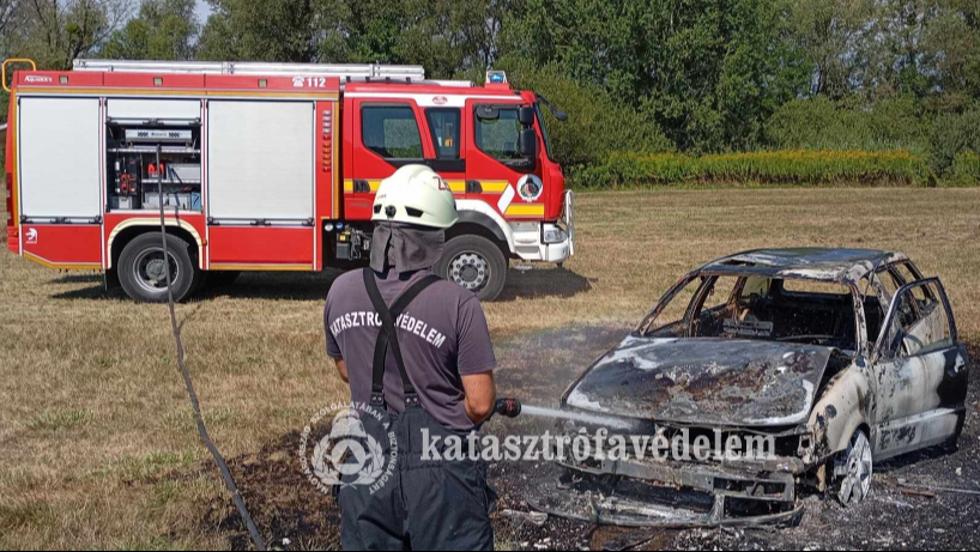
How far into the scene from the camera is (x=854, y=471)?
5.90m

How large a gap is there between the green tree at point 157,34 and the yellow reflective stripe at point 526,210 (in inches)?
1946

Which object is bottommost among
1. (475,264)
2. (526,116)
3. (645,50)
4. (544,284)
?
(544,284)

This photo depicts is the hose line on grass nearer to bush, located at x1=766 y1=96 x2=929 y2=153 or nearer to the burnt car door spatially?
the burnt car door

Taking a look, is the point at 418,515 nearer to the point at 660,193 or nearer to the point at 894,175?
the point at 660,193

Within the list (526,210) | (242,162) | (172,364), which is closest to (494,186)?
(526,210)

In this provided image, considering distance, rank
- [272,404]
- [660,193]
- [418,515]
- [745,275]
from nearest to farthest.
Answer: [418,515] < [745,275] < [272,404] < [660,193]

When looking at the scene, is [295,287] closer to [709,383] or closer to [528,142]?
[528,142]

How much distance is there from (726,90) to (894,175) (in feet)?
56.8

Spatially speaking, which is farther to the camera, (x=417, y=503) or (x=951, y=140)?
(x=951, y=140)

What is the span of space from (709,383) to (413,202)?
2836 mm

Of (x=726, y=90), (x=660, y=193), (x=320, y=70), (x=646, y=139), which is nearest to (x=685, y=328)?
(x=320, y=70)

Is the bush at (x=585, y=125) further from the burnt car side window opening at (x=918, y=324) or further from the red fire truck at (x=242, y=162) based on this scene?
the burnt car side window opening at (x=918, y=324)

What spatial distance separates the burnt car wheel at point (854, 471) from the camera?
579 cm

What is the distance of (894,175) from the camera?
4128 centimetres
